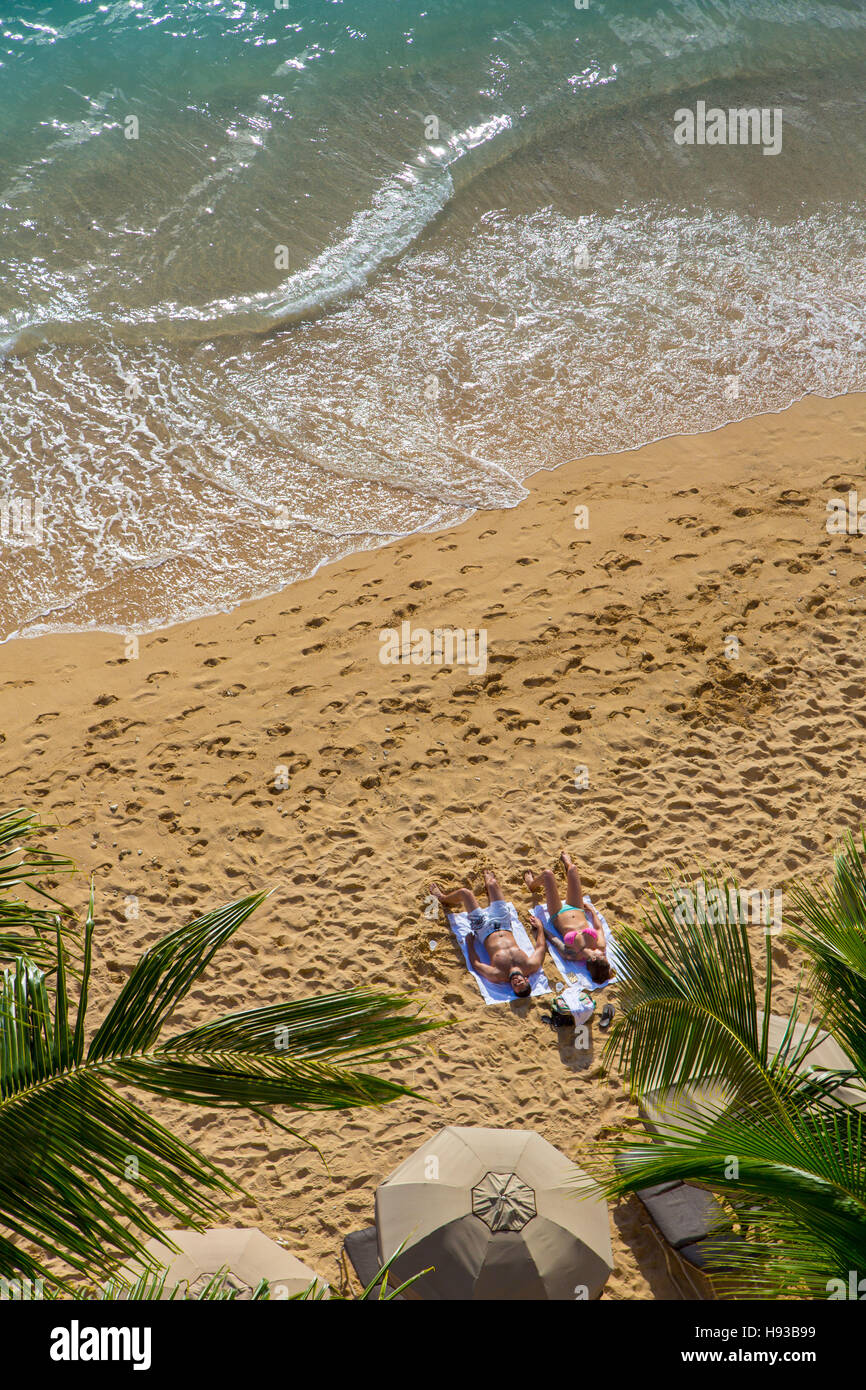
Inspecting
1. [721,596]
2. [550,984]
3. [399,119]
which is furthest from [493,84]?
[550,984]

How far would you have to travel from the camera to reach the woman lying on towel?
23.5 ft

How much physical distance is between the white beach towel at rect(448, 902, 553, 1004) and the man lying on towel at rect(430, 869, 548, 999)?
0.03 metres

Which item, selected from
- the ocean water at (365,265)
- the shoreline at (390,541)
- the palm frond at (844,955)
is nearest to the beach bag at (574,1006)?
the palm frond at (844,955)

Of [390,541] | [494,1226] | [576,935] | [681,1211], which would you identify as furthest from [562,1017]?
[390,541]

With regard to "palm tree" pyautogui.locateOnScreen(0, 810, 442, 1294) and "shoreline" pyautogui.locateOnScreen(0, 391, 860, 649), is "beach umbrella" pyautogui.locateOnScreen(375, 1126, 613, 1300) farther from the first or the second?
"shoreline" pyautogui.locateOnScreen(0, 391, 860, 649)

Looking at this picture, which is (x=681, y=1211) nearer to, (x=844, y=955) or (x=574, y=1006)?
(x=574, y=1006)

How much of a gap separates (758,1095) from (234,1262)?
112 inches

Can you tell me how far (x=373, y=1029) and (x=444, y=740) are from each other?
5317 millimetres

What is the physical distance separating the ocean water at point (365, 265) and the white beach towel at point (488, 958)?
4084mm

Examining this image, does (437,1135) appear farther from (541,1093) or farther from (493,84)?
(493,84)

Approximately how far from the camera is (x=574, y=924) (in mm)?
7328

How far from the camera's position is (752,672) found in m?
8.96

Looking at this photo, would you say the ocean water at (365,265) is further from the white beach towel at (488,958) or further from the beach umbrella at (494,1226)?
the beach umbrella at (494,1226)

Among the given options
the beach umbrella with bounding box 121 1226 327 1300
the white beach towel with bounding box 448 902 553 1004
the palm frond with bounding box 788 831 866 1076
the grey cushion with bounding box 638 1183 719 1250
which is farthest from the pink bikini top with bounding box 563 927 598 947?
the palm frond with bounding box 788 831 866 1076
